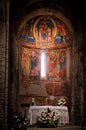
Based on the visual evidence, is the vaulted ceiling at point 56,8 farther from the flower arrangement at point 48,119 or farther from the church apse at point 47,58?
the flower arrangement at point 48,119

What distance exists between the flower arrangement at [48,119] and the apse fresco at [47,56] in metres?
2.62

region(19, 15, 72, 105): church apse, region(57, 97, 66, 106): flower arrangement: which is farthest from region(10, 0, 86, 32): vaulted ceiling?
region(57, 97, 66, 106): flower arrangement

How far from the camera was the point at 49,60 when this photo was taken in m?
20.7

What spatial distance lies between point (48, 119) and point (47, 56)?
4.55 meters

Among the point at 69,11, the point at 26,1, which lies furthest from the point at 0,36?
the point at 69,11

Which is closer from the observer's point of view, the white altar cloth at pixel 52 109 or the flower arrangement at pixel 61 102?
the white altar cloth at pixel 52 109

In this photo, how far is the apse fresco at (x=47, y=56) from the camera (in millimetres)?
20188

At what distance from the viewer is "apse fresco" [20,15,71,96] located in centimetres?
2019

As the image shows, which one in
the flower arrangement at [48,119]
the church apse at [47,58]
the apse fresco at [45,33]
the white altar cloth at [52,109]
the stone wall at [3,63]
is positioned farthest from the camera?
the apse fresco at [45,33]

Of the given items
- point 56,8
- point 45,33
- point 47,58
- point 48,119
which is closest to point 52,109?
point 48,119

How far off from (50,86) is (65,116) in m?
2.77

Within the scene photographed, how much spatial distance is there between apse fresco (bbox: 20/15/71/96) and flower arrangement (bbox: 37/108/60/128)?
2622 mm

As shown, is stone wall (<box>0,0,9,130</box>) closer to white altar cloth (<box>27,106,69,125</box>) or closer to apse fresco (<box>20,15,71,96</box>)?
white altar cloth (<box>27,106,69,125</box>)

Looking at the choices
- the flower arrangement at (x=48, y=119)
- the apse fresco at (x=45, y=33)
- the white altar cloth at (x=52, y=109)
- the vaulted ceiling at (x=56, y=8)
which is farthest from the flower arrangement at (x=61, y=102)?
the vaulted ceiling at (x=56, y=8)
